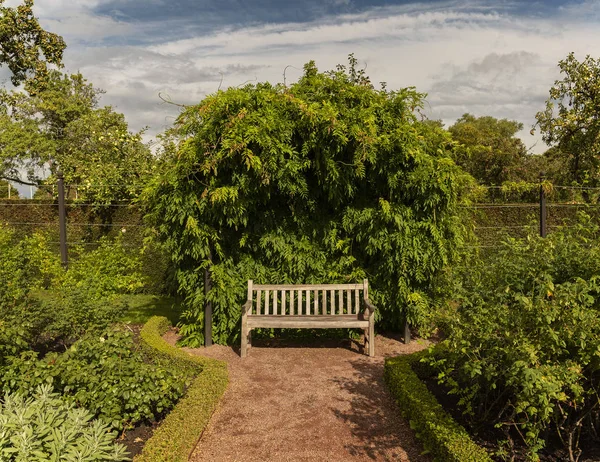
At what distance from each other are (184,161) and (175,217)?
0.83 metres

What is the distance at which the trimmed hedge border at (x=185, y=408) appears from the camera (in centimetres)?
373

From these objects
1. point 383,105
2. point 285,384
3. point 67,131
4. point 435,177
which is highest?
point 67,131

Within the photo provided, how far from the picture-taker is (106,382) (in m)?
4.26

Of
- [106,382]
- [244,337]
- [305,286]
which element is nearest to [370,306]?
[305,286]

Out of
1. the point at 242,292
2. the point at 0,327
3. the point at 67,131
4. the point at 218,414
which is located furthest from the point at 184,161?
the point at 67,131

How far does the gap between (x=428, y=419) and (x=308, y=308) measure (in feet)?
9.67

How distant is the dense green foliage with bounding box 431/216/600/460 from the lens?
10.4 feet

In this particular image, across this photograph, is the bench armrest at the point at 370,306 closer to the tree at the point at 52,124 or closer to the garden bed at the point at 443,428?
the garden bed at the point at 443,428

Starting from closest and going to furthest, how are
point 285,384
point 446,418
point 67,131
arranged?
point 446,418 → point 285,384 → point 67,131

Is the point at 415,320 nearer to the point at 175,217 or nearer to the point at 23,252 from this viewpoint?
the point at 175,217

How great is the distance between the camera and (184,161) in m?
6.36

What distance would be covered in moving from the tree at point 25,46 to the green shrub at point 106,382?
74.5ft

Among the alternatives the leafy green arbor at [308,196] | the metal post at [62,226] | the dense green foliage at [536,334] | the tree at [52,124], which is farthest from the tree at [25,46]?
the dense green foliage at [536,334]

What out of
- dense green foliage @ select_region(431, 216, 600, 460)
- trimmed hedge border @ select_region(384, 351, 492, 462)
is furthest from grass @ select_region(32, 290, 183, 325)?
dense green foliage @ select_region(431, 216, 600, 460)
